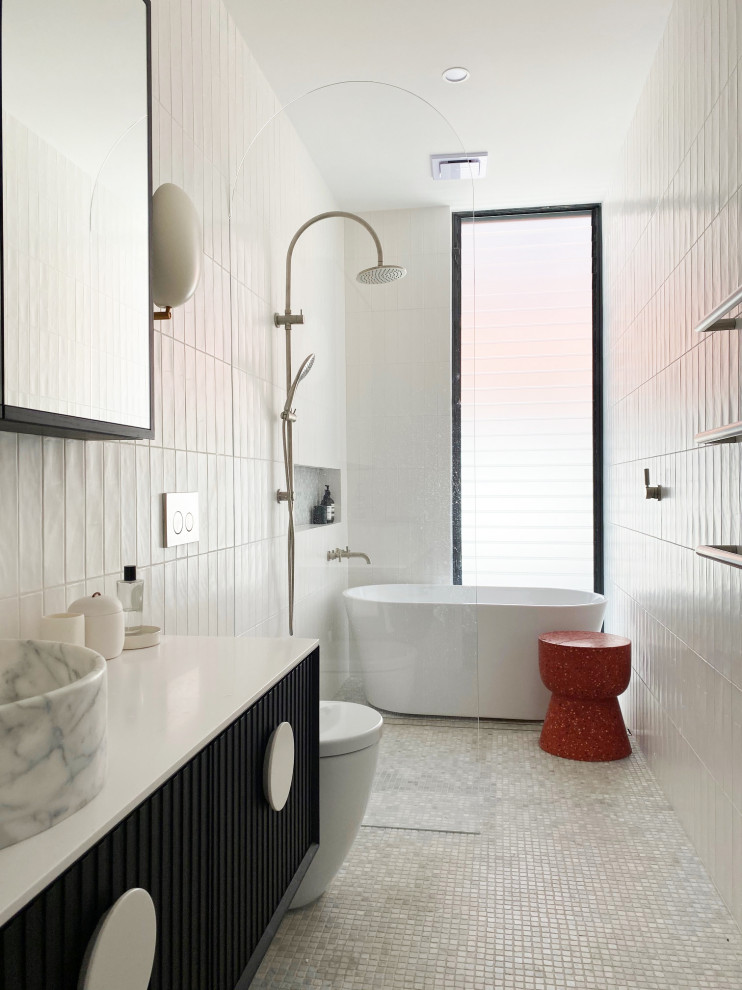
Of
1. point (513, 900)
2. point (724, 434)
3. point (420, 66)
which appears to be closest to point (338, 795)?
point (513, 900)

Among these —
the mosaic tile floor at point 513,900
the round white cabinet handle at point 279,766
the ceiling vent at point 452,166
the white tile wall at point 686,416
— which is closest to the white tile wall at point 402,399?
the ceiling vent at point 452,166

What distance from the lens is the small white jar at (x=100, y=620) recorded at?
1359 mm

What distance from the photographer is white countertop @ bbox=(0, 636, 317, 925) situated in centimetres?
66

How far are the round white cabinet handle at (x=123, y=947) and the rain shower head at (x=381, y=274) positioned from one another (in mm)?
2033

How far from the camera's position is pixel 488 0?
2.34 m

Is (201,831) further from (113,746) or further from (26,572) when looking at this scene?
(26,572)

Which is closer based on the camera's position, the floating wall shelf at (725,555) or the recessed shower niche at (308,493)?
the floating wall shelf at (725,555)

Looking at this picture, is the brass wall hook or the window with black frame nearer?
the brass wall hook

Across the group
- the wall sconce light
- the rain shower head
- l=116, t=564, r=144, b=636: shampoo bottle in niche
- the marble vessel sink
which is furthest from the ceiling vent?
the marble vessel sink

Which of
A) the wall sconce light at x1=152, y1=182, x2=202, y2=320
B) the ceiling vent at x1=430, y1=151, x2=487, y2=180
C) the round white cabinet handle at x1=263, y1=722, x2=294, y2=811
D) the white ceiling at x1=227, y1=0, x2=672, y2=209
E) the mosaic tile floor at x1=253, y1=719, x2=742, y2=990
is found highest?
the white ceiling at x1=227, y1=0, x2=672, y2=209

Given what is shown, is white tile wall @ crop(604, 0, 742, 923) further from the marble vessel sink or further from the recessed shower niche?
the marble vessel sink

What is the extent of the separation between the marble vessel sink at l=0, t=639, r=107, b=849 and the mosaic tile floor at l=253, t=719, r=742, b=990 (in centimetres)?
116

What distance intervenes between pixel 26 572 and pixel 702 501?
1780 mm

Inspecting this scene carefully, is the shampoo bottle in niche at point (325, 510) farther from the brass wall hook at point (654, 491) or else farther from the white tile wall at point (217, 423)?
the brass wall hook at point (654, 491)
